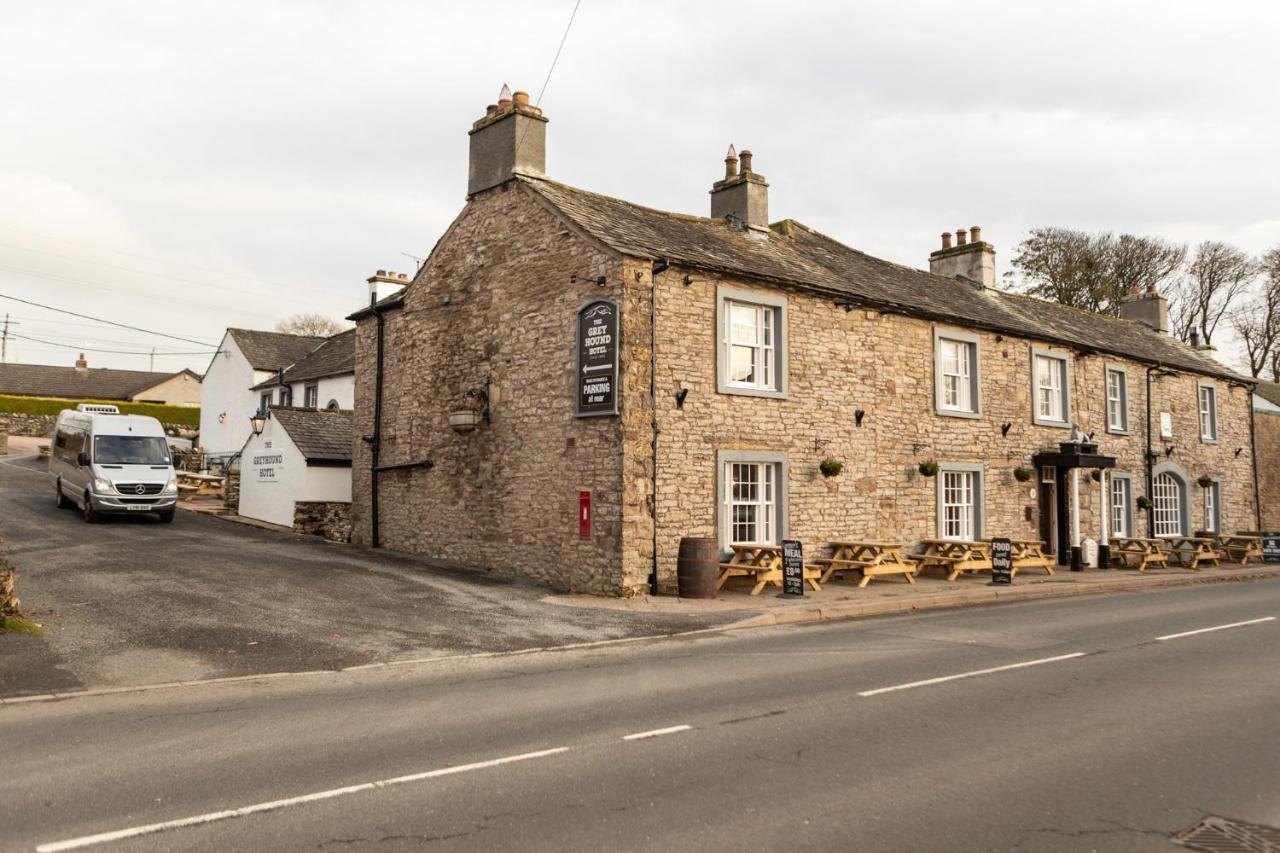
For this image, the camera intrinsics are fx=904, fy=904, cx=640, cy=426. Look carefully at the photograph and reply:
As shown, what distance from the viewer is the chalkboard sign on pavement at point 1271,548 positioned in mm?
26203

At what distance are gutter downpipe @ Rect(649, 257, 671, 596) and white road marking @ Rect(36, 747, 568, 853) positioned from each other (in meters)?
9.05

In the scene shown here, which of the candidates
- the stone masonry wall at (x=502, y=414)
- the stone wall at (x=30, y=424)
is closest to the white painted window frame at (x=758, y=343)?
the stone masonry wall at (x=502, y=414)

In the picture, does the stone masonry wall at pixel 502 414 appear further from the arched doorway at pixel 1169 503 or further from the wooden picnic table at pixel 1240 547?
the wooden picnic table at pixel 1240 547

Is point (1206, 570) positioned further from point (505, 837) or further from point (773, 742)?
point (505, 837)

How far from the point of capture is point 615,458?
15.2 meters

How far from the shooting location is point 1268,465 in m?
32.6

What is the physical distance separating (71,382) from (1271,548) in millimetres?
72374

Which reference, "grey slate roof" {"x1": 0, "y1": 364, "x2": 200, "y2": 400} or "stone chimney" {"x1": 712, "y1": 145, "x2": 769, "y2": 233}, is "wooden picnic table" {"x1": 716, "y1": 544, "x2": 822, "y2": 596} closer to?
"stone chimney" {"x1": 712, "y1": 145, "x2": 769, "y2": 233}

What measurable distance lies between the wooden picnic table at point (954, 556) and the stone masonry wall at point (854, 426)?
42cm

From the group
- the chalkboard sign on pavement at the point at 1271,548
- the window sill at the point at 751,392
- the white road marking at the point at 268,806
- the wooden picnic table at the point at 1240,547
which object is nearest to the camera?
the white road marking at the point at 268,806

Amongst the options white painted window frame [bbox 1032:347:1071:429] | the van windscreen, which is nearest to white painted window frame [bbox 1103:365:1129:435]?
white painted window frame [bbox 1032:347:1071:429]

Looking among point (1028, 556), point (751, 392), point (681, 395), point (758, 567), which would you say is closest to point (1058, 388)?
point (1028, 556)

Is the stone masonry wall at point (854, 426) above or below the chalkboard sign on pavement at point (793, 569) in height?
above

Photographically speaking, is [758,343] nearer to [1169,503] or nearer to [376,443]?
[376,443]
